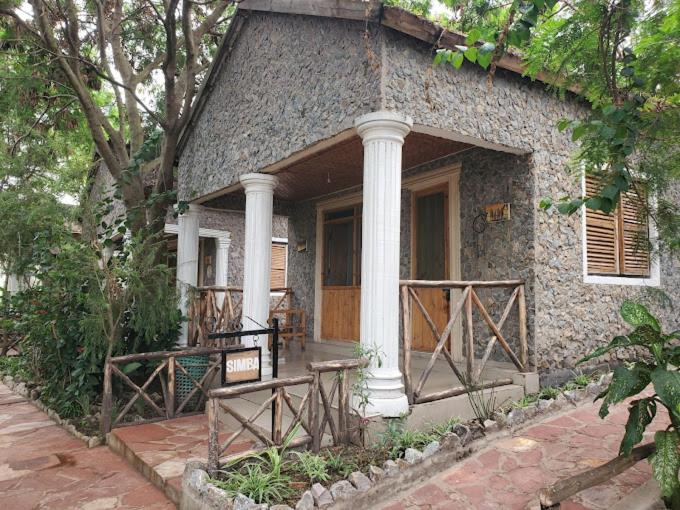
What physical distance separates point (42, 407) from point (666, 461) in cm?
670

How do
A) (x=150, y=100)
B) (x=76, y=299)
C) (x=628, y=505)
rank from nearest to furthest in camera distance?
(x=628, y=505)
(x=76, y=299)
(x=150, y=100)

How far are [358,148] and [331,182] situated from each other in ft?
5.73

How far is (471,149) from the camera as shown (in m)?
5.44

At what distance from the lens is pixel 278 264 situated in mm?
11961

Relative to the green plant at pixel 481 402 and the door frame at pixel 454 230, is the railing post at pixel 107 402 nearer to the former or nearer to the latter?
the green plant at pixel 481 402

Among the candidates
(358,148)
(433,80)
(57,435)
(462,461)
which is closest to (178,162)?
(358,148)

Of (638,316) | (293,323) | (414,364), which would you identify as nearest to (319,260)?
(293,323)

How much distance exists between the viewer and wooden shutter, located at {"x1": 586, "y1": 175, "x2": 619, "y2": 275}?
5.35 metres

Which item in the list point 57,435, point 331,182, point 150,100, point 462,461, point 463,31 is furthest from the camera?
point 150,100

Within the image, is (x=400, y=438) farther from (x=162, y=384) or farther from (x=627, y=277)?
(x=627, y=277)

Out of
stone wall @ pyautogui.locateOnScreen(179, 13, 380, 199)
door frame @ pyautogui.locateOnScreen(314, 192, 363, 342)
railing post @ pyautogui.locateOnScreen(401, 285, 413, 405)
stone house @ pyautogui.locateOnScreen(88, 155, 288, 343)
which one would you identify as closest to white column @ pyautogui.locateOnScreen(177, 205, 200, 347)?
stone wall @ pyautogui.locateOnScreen(179, 13, 380, 199)

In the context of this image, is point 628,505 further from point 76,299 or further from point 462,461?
point 76,299

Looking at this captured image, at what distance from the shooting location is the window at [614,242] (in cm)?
535

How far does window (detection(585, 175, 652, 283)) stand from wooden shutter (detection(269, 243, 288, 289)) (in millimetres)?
7688
